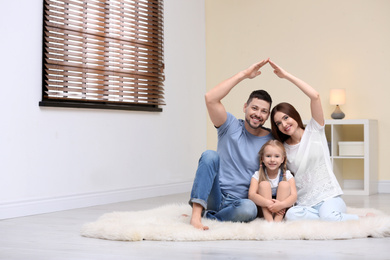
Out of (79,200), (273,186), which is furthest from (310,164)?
(79,200)

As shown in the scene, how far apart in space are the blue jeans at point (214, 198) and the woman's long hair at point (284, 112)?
0.41 metres

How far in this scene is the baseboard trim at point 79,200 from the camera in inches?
150

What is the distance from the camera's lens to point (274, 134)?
3213 millimetres

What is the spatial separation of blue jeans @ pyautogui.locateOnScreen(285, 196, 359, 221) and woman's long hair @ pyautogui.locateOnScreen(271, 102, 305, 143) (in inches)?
16.0

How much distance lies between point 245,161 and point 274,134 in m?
0.23

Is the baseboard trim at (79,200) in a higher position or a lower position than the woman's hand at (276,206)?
lower

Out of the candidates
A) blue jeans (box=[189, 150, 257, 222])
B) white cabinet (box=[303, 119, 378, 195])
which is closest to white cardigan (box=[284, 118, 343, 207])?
blue jeans (box=[189, 150, 257, 222])

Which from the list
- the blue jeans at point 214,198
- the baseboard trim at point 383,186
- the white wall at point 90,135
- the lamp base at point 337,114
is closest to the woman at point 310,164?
the blue jeans at point 214,198

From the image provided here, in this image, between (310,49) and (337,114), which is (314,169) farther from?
(310,49)

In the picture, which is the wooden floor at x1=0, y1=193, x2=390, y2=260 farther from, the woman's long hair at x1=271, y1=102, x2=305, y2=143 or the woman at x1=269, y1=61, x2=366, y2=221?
the woman's long hair at x1=271, y1=102, x2=305, y2=143

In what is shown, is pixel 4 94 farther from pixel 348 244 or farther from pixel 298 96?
pixel 298 96

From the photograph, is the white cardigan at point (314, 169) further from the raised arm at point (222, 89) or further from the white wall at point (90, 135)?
the white wall at point (90, 135)

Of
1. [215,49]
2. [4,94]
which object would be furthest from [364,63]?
[4,94]

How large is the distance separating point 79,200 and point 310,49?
2.75 meters
